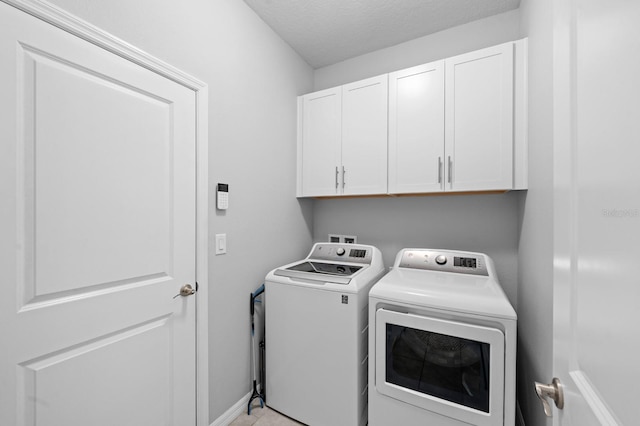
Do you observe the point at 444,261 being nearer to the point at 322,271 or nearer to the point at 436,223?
the point at 436,223

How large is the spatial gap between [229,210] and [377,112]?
133 centimetres

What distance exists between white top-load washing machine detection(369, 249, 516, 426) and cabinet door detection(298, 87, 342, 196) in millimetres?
1041

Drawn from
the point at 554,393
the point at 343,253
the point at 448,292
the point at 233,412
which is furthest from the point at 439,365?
the point at 233,412

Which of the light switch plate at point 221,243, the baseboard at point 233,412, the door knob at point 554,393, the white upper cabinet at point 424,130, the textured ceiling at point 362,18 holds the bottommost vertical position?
the baseboard at point 233,412

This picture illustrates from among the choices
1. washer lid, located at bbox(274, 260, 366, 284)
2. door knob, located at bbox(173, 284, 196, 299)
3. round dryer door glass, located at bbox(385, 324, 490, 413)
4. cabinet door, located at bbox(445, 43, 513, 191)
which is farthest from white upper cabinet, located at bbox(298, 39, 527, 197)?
door knob, located at bbox(173, 284, 196, 299)

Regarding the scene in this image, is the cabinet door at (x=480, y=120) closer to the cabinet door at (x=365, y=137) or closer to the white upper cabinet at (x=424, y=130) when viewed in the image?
the white upper cabinet at (x=424, y=130)

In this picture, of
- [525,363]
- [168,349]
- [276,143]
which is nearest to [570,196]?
[525,363]

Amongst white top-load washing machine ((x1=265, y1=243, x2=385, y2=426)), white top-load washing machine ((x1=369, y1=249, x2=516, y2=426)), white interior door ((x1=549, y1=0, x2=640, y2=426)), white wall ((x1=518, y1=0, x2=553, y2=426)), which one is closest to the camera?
white interior door ((x1=549, y1=0, x2=640, y2=426))

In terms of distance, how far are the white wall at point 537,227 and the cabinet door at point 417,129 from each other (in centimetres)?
51

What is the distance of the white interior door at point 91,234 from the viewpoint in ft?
2.98

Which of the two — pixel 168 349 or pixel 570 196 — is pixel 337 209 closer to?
pixel 168 349

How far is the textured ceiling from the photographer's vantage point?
183 centimetres

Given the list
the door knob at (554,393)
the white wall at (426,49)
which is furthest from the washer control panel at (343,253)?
the white wall at (426,49)

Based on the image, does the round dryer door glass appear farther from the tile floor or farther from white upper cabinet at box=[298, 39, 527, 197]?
white upper cabinet at box=[298, 39, 527, 197]
